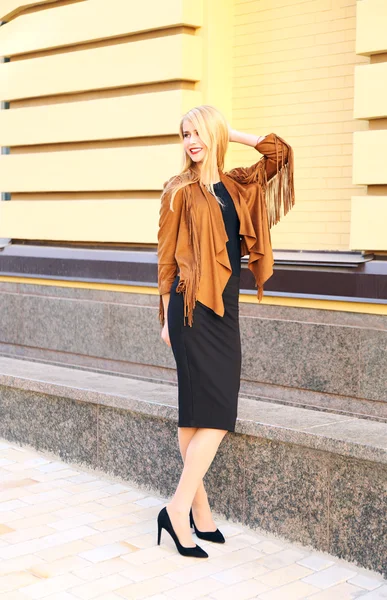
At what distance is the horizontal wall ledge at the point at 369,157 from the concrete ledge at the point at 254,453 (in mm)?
1661

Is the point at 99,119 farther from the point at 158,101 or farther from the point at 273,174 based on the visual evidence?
the point at 273,174

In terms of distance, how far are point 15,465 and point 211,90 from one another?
315cm

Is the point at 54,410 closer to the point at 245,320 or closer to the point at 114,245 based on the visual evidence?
the point at 245,320

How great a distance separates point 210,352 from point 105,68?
3906 mm

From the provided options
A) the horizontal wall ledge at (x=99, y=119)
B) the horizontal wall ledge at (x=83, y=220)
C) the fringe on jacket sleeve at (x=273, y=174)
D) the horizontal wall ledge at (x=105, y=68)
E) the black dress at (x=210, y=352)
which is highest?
the horizontal wall ledge at (x=105, y=68)

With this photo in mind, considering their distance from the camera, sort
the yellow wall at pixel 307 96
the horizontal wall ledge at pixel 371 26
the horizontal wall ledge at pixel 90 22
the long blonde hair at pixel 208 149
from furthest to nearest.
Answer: the horizontal wall ledge at pixel 90 22 < the yellow wall at pixel 307 96 < the horizontal wall ledge at pixel 371 26 < the long blonde hair at pixel 208 149

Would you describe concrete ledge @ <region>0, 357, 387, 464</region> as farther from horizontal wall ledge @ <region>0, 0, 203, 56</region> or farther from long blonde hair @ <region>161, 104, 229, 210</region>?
horizontal wall ledge @ <region>0, 0, 203, 56</region>

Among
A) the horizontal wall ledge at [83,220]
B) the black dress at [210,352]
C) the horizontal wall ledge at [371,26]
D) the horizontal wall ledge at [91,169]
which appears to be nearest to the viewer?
Result: the black dress at [210,352]

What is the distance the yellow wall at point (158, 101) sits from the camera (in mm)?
6629

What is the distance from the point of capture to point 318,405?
634 cm

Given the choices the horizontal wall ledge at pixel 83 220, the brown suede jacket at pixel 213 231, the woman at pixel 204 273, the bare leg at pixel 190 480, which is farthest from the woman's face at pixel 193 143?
the horizontal wall ledge at pixel 83 220

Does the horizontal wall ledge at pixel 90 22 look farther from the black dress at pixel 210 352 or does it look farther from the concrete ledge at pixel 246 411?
the black dress at pixel 210 352

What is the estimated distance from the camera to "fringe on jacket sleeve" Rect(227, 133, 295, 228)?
4.77 metres

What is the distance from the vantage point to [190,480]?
4641 mm
